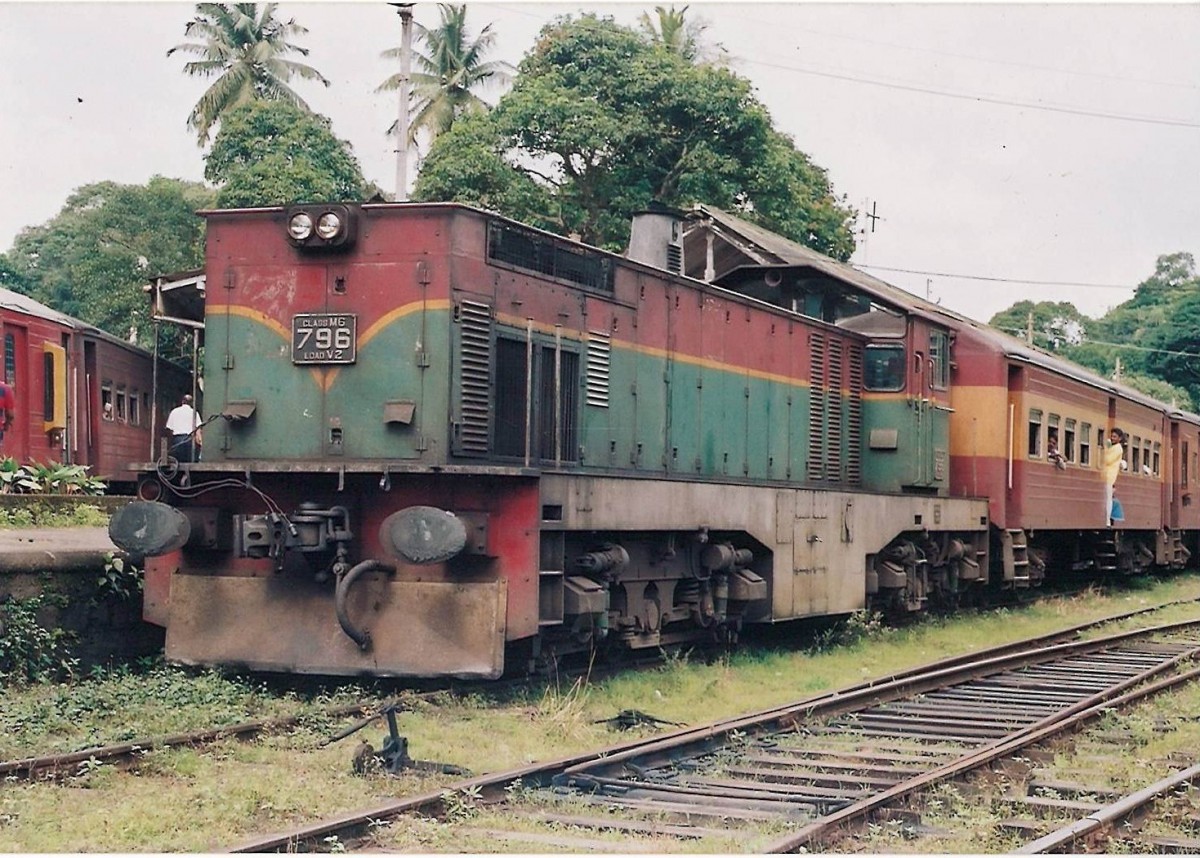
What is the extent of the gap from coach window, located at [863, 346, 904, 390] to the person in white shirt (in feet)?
21.4

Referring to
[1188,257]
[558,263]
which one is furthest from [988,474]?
[1188,257]

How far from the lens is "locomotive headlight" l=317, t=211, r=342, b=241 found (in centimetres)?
879

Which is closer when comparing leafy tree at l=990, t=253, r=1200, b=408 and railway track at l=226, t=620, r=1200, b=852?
railway track at l=226, t=620, r=1200, b=852

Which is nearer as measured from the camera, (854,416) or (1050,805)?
(1050,805)

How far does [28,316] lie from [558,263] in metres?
9.61

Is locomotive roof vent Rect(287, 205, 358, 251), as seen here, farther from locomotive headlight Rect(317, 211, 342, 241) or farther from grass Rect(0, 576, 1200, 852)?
grass Rect(0, 576, 1200, 852)

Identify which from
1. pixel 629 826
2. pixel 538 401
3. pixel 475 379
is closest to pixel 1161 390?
pixel 538 401

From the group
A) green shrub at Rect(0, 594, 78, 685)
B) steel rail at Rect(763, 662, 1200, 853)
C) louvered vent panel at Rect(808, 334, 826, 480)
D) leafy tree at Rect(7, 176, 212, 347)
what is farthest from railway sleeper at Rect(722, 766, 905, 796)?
leafy tree at Rect(7, 176, 212, 347)

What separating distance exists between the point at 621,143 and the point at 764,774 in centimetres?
2083

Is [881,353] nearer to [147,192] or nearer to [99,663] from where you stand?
[99,663]

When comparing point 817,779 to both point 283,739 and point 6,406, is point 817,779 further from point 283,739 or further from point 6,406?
point 6,406

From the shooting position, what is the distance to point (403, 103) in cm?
2042

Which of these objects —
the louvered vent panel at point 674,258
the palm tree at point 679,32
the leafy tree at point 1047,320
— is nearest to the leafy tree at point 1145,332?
the leafy tree at point 1047,320

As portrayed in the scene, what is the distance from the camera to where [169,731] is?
7.61m
